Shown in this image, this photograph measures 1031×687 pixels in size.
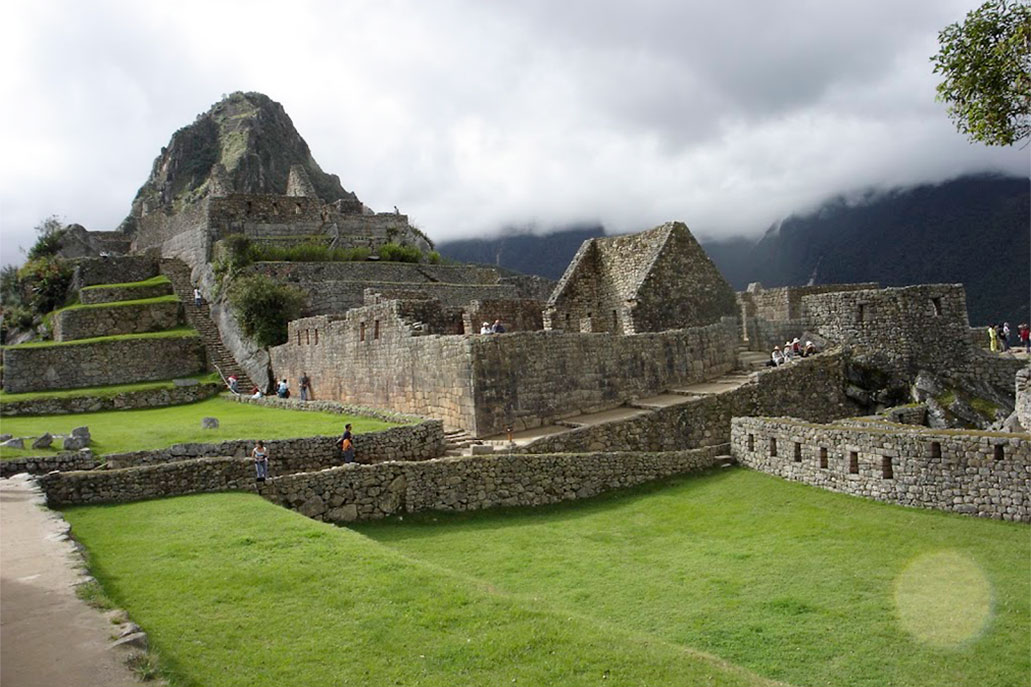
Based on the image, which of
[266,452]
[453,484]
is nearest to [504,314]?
[453,484]

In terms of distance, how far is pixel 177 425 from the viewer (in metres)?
18.9

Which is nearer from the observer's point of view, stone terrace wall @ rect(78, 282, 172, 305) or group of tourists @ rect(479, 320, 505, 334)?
group of tourists @ rect(479, 320, 505, 334)

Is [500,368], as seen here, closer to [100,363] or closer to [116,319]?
Answer: [100,363]

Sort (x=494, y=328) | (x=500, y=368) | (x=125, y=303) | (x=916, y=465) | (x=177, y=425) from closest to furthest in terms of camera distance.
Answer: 1. (x=916, y=465)
2. (x=500, y=368)
3. (x=177, y=425)
4. (x=494, y=328)
5. (x=125, y=303)

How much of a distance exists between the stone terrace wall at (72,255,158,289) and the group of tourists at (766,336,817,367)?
98.7 ft

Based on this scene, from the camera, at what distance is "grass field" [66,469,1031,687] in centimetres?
659

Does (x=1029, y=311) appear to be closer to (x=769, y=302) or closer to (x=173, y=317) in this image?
(x=769, y=302)

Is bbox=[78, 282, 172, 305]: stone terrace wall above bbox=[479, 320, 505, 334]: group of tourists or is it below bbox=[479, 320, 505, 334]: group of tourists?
above

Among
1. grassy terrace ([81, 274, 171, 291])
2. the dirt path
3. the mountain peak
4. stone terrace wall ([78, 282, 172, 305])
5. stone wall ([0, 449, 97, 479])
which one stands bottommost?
the dirt path

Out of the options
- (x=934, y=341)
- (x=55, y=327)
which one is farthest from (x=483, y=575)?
(x=55, y=327)

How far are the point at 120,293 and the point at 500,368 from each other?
25157mm

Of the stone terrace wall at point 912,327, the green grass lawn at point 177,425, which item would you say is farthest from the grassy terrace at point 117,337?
the stone terrace wall at point 912,327

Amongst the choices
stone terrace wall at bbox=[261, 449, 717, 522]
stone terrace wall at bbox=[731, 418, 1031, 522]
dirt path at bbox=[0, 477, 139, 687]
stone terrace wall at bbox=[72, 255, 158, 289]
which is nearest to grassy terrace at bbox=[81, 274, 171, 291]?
stone terrace wall at bbox=[72, 255, 158, 289]

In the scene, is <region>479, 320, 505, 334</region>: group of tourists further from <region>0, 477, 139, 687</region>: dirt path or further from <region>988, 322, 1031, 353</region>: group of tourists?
<region>988, 322, 1031, 353</region>: group of tourists
